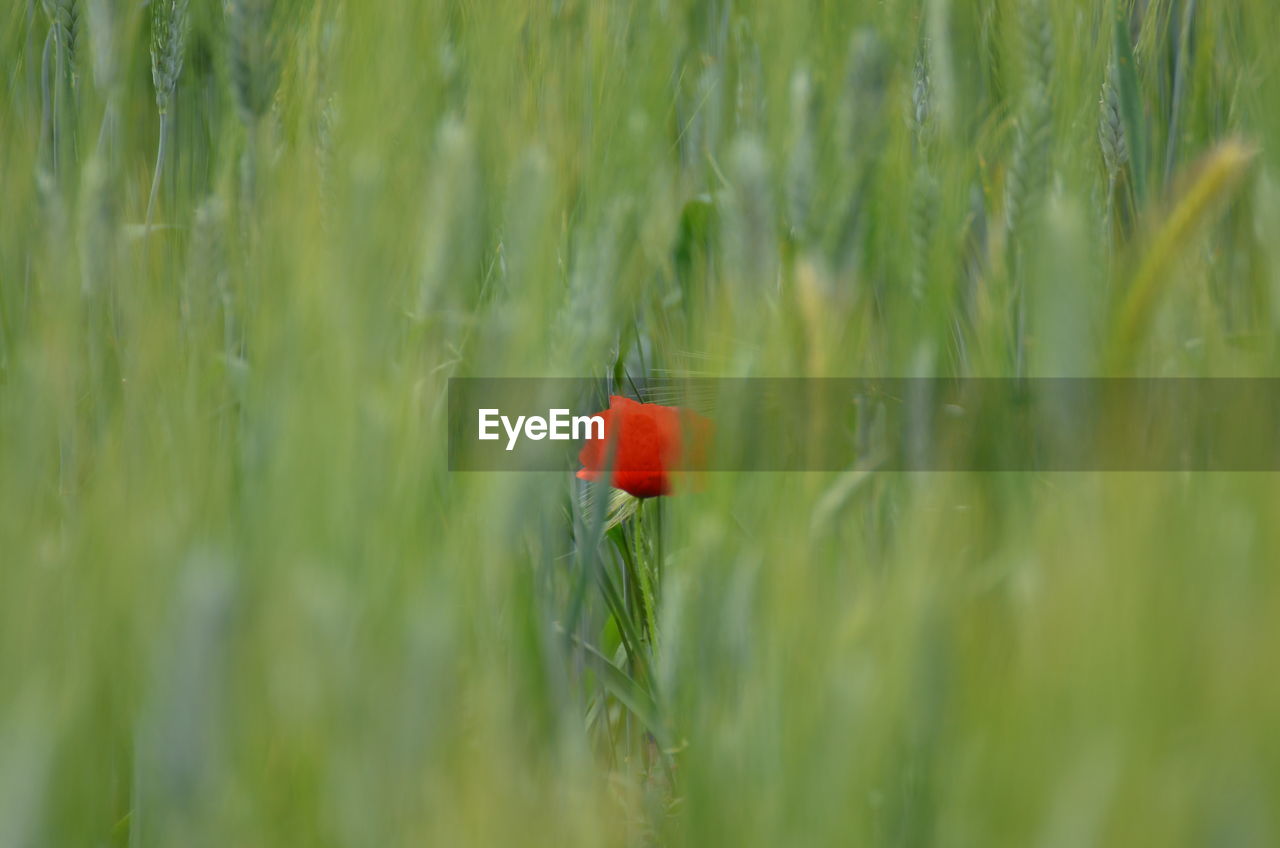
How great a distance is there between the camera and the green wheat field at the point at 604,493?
0.22 metres

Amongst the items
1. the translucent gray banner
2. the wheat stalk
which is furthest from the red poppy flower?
the wheat stalk

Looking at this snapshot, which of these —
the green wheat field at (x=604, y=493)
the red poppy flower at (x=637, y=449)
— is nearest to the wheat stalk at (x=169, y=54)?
the green wheat field at (x=604, y=493)

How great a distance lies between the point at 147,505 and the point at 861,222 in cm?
31

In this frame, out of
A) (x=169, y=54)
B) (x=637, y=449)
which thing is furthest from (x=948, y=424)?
(x=169, y=54)

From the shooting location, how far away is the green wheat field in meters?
0.22

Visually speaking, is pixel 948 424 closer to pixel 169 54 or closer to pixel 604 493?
pixel 604 493

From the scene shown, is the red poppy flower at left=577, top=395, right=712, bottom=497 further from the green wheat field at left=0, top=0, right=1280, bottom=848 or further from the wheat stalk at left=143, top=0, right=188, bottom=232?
the wheat stalk at left=143, top=0, right=188, bottom=232

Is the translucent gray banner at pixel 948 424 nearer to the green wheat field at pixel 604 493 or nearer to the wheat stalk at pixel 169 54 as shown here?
the green wheat field at pixel 604 493

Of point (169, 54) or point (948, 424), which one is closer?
point (948, 424)

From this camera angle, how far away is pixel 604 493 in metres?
0.42

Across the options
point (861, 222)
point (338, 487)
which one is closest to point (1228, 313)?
point (861, 222)

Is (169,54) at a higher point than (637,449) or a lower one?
higher

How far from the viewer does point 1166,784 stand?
190 mm

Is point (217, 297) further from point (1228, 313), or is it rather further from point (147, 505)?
point (1228, 313)
